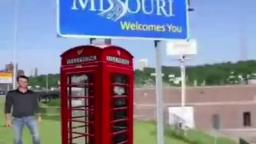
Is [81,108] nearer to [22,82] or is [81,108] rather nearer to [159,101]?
[159,101]

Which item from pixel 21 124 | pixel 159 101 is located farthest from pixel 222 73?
pixel 159 101

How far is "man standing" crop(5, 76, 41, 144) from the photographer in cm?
1087

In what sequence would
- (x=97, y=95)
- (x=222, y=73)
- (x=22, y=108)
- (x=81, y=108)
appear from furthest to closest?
(x=222, y=73)
(x=22, y=108)
(x=81, y=108)
(x=97, y=95)

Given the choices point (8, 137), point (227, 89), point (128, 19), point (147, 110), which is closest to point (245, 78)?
point (227, 89)

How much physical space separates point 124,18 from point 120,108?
114cm

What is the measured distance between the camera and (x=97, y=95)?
753cm

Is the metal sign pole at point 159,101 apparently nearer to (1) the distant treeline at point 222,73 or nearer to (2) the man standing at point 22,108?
(2) the man standing at point 22,108

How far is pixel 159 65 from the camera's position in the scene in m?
8.45

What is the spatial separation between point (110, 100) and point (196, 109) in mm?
82739

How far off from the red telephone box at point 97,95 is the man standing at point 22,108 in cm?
281

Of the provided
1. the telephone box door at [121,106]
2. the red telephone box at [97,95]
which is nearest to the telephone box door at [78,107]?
the red telephone box at [97,95]

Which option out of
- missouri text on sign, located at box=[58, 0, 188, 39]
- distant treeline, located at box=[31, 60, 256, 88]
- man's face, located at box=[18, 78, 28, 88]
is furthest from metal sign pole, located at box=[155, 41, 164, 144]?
distant treeline, located at box=[31, 60, 256, 88]

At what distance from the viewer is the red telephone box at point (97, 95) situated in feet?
24.6

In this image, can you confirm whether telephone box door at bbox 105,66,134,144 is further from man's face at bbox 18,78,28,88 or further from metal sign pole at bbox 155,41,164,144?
man's face at bbox 18,78,28,88
